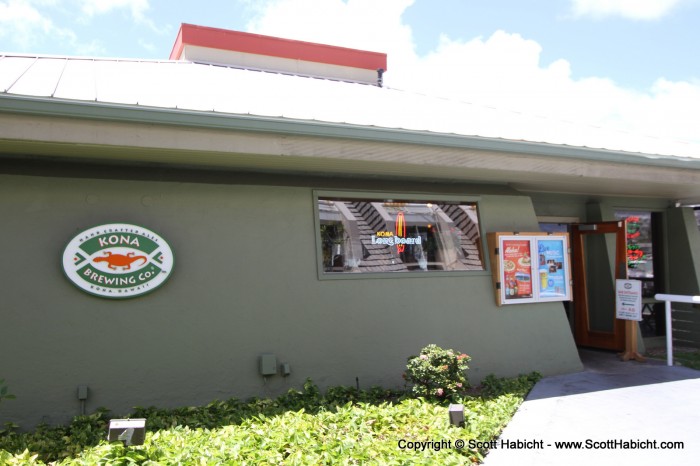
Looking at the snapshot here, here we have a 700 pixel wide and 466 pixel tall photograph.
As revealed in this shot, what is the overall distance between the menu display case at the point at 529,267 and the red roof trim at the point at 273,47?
19.8ft

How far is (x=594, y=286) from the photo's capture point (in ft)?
33.2

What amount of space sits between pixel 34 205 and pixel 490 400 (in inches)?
204

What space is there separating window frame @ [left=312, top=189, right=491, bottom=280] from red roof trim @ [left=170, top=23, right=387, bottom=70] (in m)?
5.56

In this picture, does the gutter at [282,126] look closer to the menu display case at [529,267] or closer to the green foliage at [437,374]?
the menu display case at [529,267]

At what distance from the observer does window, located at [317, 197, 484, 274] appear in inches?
266

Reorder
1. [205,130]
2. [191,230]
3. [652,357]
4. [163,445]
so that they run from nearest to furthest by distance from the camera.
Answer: [163,445] → [205,130] → [191,230] → [652,357]

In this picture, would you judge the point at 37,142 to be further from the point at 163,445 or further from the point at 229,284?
the point at 163,445

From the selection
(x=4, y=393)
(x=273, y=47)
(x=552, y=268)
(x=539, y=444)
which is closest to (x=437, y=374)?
(x=539, y=444)

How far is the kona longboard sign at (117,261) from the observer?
5477 mm

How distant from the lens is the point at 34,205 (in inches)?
214

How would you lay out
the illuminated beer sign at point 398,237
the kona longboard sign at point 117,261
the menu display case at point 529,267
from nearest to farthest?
Result: the kona longboard sign at point 117,261, the illuminated beer sign at point 398,237, the menu display case at point 529,267

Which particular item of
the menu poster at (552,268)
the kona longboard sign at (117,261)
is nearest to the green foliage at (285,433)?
the kona longboard sign at (117,261)

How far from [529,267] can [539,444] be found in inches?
134

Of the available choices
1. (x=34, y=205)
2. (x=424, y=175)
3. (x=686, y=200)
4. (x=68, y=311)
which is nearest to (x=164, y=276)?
(x=68, y=311)
